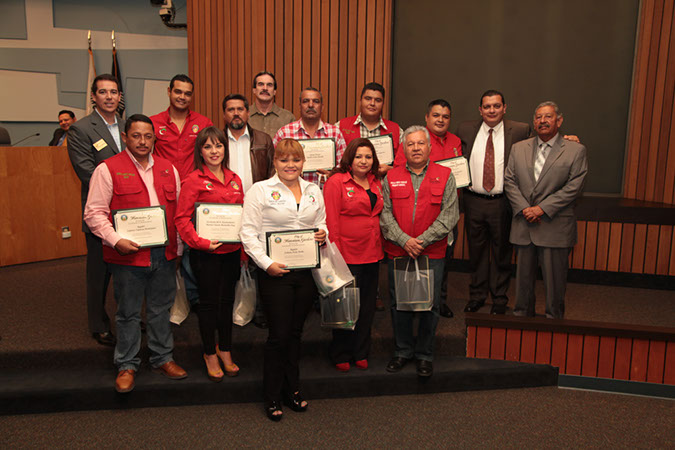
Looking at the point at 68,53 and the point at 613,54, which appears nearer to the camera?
the point at 613,54

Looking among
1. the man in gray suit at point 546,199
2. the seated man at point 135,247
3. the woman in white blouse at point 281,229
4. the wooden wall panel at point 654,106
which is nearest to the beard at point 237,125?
the seated man at point 135,247

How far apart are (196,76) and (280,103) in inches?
41.2

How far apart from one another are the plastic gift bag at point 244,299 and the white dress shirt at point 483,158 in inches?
67.6

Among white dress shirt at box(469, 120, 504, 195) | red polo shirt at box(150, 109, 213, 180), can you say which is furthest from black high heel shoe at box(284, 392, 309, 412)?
white dress shirt at box(469, 120, 504, 195)

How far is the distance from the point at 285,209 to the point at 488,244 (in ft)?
5.89

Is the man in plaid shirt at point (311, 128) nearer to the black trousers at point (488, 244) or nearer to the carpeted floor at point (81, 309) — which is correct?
the black trousers at point (488, 244)

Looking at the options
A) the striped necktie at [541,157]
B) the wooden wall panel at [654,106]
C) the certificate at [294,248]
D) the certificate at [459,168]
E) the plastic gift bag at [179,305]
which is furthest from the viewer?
the wooden wall panel at [654,106]

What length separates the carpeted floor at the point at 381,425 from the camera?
235cm

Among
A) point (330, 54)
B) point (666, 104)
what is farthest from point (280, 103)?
point (666, 104)

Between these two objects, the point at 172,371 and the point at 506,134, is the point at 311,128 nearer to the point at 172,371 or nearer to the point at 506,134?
the point at 506,134

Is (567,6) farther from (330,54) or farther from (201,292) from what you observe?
(201,292)

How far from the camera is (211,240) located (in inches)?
94.0

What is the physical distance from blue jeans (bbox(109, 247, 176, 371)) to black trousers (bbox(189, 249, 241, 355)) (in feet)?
0.61

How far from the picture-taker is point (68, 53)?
23.4 ft
